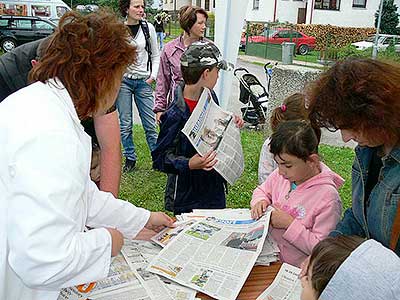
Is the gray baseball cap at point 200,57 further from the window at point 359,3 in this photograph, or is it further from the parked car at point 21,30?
the window at point 359,3

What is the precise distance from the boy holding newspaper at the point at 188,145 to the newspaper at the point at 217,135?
2.8 inches

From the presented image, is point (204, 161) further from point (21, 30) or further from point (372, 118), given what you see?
point (21, 30)

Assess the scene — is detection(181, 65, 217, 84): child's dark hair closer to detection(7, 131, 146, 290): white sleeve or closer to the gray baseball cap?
the gray baseball cap

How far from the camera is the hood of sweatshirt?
953mm

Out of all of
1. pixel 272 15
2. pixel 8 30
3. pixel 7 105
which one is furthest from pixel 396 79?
pixel 272 15

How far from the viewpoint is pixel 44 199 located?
3.15ft

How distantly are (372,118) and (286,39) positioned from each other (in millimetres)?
18977

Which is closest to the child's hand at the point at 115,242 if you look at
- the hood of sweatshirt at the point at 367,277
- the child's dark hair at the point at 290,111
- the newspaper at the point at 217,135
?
the hood of sweatshirt at the point at 367,277

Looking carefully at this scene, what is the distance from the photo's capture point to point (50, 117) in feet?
3.51

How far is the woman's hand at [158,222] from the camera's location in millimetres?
1668

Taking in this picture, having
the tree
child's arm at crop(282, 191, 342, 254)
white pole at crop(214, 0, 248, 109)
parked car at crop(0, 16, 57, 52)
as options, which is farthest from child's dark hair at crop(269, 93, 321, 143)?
the tree

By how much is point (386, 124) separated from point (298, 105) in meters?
0.91

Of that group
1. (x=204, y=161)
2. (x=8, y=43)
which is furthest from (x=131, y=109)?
(x=8, y=43)

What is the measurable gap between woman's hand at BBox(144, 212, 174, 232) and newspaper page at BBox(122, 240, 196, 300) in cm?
6
